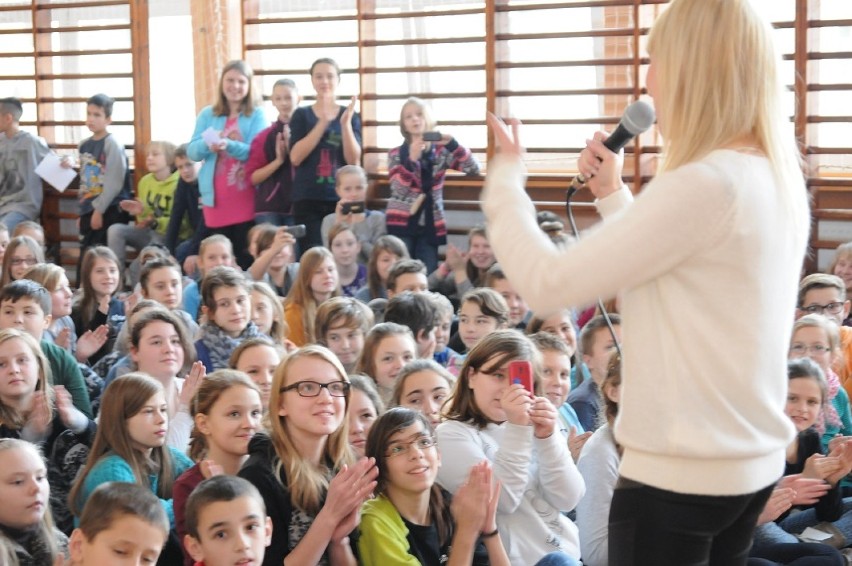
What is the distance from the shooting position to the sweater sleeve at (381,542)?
273cm

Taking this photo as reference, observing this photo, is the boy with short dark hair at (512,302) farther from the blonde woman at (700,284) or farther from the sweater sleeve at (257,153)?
the blonde woman at (700,284)

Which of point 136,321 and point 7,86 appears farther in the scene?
point 7,86

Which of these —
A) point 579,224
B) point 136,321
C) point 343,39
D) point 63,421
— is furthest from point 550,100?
point 63,421

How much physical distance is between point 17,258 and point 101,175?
8.35 feet

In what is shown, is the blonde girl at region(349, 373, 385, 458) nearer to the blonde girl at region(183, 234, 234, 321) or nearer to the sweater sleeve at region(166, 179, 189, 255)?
the blonde girl at region(183, 234, 234, 321)

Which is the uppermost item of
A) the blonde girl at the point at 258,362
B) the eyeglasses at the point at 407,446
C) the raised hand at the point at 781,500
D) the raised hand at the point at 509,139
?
the raised hand at the point at 509,139

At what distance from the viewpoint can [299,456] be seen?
9.25 ft

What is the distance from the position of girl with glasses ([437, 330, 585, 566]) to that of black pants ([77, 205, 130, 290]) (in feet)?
18.9

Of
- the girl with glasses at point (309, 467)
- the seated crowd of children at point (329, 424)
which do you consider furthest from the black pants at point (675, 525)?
the girl with glasses at point (309, 467)

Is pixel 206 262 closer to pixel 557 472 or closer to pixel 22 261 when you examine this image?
pixel 22 261

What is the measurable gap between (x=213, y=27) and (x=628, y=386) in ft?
23.0

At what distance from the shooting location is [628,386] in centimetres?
151

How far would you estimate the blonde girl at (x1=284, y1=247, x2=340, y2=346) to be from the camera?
5.39m

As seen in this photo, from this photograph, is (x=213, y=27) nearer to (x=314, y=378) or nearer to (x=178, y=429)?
(x=178, y=429)
